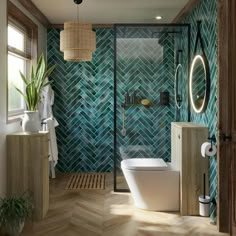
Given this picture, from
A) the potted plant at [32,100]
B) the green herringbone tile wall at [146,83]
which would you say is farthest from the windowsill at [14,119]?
the green herringbone tile wall at [146,83]

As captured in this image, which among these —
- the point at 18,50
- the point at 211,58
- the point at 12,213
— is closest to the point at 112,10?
the point at 18,50

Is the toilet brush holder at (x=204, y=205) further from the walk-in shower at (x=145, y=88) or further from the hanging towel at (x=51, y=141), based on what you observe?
the hanging towel at (x=51, y=141)

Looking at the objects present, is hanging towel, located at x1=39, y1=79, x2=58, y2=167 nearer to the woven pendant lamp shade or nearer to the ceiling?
the ceiling

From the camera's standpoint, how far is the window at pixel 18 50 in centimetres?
404

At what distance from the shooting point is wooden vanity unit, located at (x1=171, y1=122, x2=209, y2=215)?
3.67 m

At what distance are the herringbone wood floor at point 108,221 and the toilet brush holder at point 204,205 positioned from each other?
79 millimetres

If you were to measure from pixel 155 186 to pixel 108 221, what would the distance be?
0.64m

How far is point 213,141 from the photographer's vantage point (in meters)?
3.49

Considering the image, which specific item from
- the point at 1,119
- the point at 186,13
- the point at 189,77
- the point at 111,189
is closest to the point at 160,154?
the point at 111,189

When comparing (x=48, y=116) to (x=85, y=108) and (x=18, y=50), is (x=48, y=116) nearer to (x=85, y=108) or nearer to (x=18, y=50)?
(x=85, y=108)

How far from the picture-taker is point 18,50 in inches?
168

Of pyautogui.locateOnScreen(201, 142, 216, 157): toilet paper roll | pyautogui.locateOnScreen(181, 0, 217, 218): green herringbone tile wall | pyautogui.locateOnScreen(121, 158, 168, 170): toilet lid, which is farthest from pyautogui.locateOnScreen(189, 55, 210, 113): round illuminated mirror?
pyautogui.locateOnScreen(121, 158, 168, 170): toilet lid

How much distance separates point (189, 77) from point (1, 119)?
2.27 meters

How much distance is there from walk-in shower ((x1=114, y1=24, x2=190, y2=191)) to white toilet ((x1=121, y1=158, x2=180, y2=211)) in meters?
0.84
